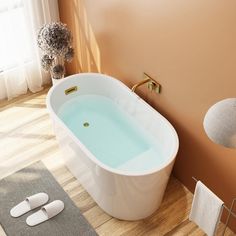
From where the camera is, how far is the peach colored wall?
95.9 inches

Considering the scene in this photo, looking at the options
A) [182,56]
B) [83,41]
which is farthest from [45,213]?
[83,41]

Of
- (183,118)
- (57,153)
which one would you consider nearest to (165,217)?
(183,118)

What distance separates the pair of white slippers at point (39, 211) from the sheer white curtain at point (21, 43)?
1321 millimetres

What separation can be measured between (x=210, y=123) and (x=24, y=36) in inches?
103

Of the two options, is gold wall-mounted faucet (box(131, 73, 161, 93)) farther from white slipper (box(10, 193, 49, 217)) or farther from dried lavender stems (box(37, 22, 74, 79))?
white slipper (box(10, 193, 49, 217))

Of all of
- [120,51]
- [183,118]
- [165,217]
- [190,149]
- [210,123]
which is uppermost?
[210,123]

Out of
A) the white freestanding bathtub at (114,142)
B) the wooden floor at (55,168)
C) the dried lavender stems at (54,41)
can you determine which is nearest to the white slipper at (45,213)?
the wooden floor at (55,168)

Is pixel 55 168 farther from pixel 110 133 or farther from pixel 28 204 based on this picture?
pixel 110 133

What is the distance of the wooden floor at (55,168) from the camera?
2979 millimetres

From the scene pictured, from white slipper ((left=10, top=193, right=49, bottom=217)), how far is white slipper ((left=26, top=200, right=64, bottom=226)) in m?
0.06

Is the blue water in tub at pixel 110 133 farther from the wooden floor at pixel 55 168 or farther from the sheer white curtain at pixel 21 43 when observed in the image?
the sheer white curtain at pixel 21 43

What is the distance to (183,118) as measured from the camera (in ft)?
9.74

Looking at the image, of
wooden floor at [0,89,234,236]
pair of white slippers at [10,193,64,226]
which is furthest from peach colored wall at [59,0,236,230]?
pair of white slippers at [10,193,64,226]

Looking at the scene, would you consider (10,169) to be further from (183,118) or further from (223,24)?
(223,24)
